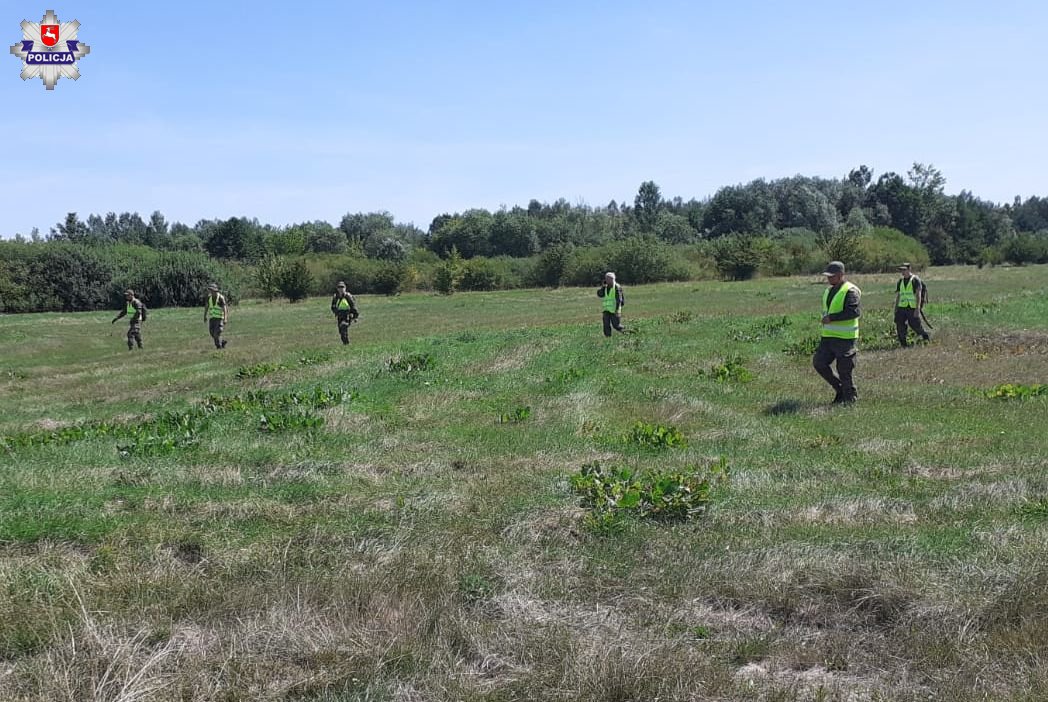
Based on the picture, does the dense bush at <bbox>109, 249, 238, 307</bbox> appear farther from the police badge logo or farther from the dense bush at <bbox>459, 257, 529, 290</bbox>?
the police badge logo

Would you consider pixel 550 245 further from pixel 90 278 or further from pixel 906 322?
pixel 906 322

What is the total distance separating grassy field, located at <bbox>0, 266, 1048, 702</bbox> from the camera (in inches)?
157

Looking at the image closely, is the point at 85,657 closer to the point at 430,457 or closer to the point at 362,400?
the point at 430,457

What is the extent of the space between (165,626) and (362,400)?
7943 mm

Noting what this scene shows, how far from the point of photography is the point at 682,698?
376 centimetres

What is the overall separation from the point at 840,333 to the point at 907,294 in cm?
716

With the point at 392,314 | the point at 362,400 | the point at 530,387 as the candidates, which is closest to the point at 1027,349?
the point at 530,387

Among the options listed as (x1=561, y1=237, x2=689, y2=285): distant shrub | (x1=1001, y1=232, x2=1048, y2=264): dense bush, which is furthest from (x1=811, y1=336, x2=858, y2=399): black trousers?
(x1=1001, y1=232, x2=1048, y2=264): dense bush

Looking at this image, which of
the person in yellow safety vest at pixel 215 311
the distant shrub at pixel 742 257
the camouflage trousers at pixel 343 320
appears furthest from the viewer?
the distant shrub at pixel 742 257

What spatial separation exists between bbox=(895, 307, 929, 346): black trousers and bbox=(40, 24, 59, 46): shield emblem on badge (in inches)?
748

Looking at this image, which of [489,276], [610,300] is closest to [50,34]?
[610,300]

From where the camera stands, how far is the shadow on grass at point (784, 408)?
11.0 meters

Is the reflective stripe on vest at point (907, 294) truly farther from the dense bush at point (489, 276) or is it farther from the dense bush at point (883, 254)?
the dense bush at point (883, 254)

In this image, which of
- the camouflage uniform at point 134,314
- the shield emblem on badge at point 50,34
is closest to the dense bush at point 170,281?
the camouflage uniform at point 134,314
